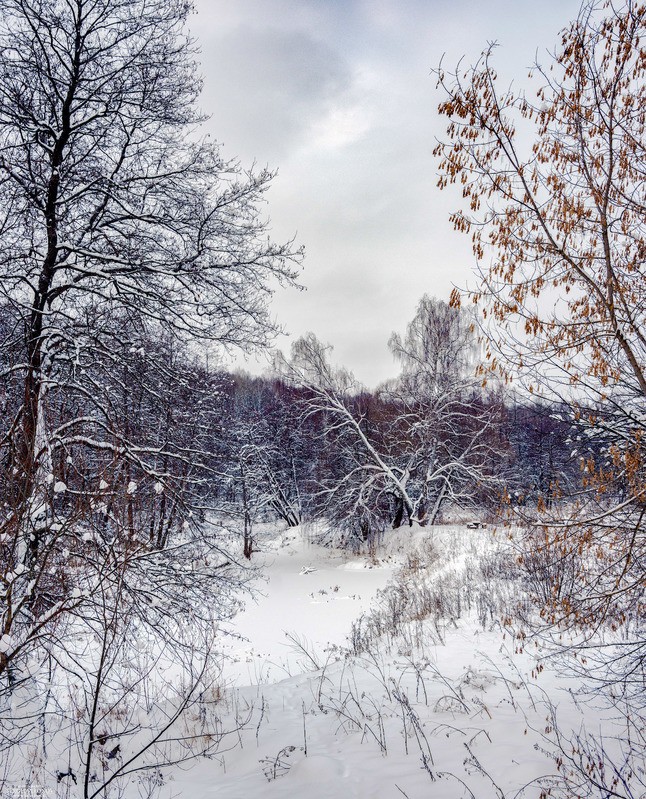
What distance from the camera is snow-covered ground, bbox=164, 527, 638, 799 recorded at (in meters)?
3.15

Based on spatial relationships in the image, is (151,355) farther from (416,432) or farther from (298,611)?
(416,432)

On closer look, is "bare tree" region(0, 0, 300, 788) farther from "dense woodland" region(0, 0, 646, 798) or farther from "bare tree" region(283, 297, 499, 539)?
"bare tree" region(283, 297, 499, 539)

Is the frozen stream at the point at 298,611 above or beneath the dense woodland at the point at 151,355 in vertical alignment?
beneath

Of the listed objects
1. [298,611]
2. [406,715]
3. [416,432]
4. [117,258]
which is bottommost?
[298,611]

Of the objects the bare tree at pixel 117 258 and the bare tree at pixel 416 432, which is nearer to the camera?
the bare tree at pixel 117 258

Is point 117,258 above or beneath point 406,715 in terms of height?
above

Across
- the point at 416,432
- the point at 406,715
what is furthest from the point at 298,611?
the point at 416,432

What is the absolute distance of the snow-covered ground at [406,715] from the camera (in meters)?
3.15

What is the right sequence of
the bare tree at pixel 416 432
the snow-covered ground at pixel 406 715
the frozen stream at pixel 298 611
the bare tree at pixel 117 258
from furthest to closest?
1. the bare tree at pixel 416 432
2. the frozen stream at pixel 298 611
3. the bare tree at pixel 117 258
4. the snow-covered ground at pixel 406 715

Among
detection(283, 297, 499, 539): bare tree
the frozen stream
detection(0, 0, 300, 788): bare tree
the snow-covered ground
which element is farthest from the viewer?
detection(283, 297, 499, 539): bare tree

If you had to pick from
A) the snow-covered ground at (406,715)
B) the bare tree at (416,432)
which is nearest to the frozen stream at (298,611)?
the snow-covered ground at (406,715)

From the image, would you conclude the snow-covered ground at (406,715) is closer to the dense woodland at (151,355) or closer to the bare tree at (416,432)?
the dense woodland at (151,355)

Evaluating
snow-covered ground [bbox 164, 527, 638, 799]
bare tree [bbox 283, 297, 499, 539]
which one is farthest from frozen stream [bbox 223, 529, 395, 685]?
bare tree [bbox 283, 297, 499, 539]

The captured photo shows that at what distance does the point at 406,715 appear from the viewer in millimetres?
4062
